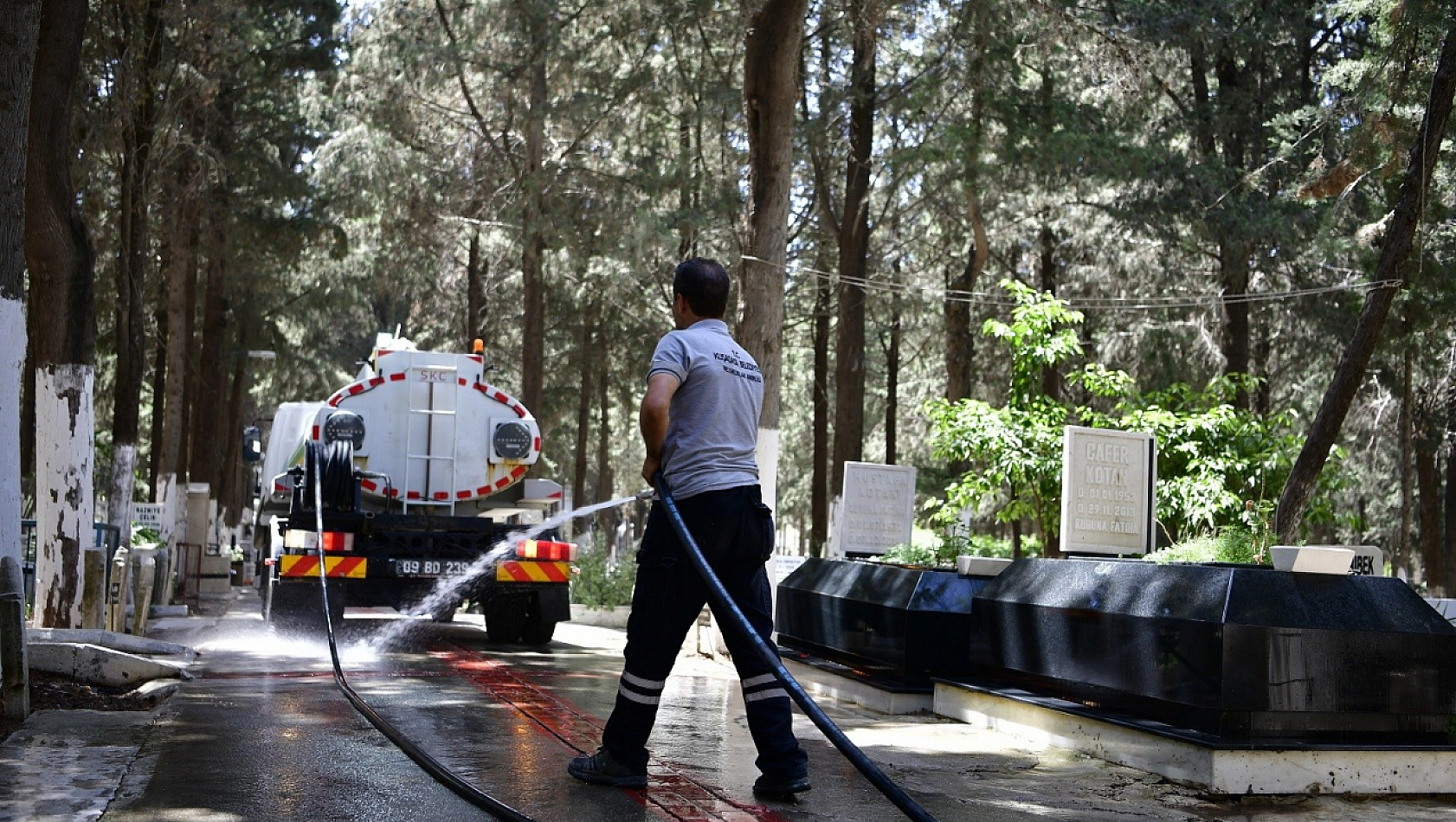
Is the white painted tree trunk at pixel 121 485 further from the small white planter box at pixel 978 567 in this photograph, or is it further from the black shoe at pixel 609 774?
the black shoe at pixel 609 774

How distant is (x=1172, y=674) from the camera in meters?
7.01

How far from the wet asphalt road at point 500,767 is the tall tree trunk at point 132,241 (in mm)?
11611

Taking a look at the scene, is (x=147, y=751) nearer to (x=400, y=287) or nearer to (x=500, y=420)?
(x=500, y=420)

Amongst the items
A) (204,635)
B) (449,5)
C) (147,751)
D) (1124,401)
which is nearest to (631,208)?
(449,5)

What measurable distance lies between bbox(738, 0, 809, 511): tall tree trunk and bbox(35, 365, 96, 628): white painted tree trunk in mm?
6694

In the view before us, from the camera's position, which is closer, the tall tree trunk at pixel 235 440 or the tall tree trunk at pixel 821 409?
the tall tree trunk at pixel 821 409

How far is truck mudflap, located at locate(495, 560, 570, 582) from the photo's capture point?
47.7ft

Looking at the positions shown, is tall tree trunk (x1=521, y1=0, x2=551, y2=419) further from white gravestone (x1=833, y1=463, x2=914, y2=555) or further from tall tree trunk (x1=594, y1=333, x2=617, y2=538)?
white gravestone (x1=833, y1=463, x2=914, y2=555)

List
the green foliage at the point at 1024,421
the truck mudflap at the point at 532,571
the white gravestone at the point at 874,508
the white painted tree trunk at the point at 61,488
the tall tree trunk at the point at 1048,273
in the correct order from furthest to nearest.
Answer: the tall tree trunk at the point at 1048,273
the green foliage at the point at 1024,421
the white gravestone at the point at 874,508
the truck mudflap at the point at 532,571
the white painted tree trunk at the point at 61,488

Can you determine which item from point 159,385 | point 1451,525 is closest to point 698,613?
point 159,385

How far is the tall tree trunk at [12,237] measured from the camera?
8570 mm

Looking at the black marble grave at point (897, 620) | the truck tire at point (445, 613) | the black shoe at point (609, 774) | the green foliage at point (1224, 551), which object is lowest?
the truck tire at point (445, 613)

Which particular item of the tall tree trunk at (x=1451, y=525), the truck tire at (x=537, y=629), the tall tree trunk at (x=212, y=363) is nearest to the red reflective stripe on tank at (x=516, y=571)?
the truck tire at (x=537, y=629)

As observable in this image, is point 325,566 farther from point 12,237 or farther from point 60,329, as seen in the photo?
point 12,237
